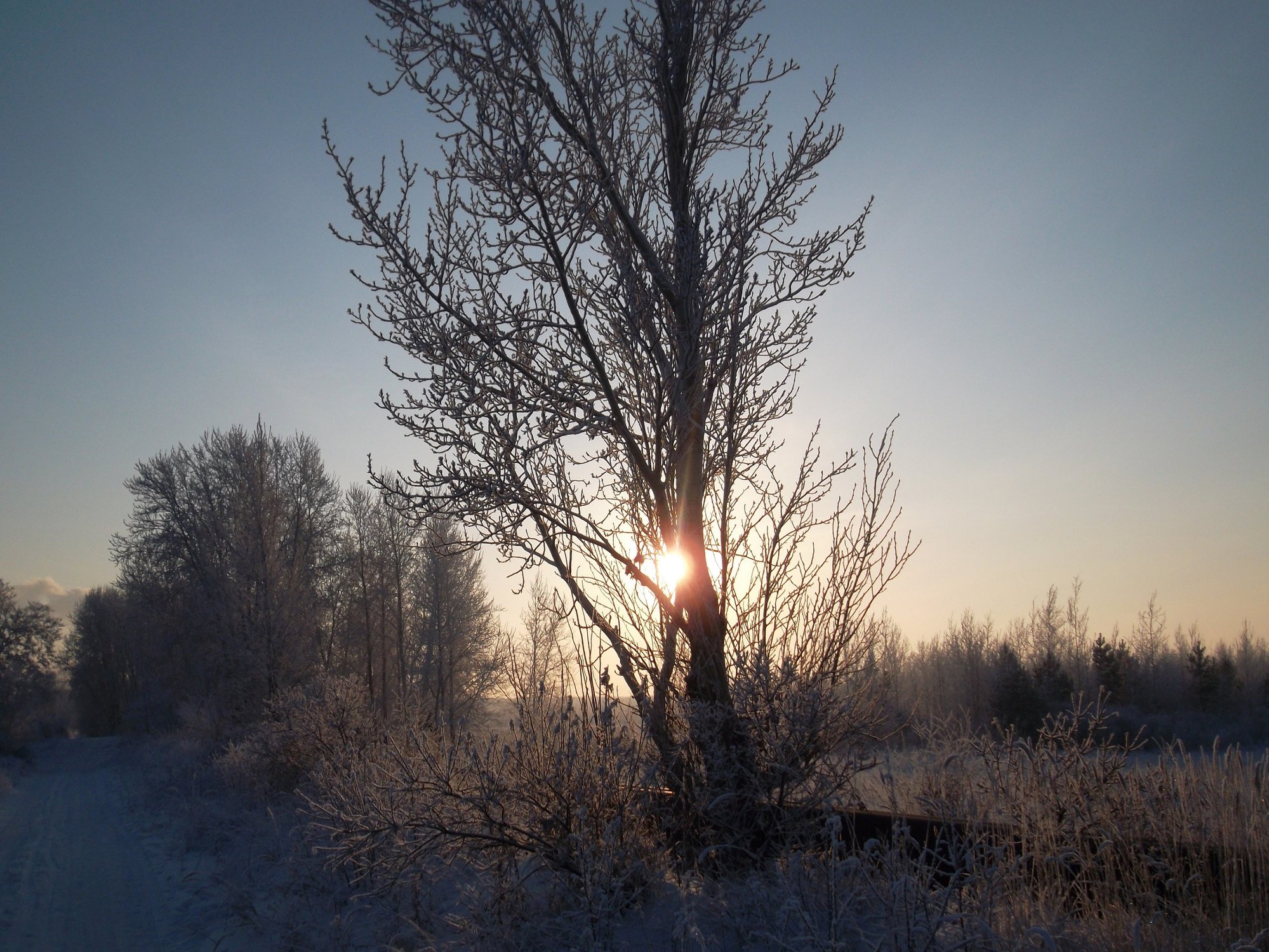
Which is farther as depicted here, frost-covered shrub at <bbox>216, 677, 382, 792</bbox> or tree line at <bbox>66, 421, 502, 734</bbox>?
tree line at <bbox>66, 421, 502, 734</bbox>

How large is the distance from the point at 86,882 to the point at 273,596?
16.3 metres

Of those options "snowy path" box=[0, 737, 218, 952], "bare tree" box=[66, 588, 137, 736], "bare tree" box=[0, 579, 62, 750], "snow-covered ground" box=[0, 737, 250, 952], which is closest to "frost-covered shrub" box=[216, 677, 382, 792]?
"snow-covered ground" box=[0, 737, 250, 952]

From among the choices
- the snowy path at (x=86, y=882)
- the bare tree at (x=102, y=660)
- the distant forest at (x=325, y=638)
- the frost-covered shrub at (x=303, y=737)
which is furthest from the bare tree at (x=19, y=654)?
the frost-covered shrub at (x=303, y=737)

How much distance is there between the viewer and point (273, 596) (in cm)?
2383

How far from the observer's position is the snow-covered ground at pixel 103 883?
6.39 meters

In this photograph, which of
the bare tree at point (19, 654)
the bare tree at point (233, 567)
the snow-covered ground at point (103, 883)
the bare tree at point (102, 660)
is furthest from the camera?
the bare tree at point (102, 660)

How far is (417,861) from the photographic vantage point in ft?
17.5

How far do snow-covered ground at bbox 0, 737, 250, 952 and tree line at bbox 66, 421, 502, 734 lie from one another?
21.3 ft

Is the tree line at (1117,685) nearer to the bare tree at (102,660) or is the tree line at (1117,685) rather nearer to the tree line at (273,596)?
the tree line at (273,596)

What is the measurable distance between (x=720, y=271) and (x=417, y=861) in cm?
500

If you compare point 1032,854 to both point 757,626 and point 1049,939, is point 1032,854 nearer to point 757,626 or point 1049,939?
point 1049,939

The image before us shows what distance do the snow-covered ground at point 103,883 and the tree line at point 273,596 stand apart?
6.49 m

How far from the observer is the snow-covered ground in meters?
6.39

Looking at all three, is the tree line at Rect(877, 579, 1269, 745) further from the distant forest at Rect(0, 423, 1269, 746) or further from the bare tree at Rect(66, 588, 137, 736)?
the bare tree at Rect(66, 588, 137, 736)
